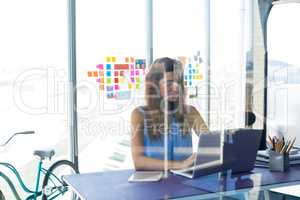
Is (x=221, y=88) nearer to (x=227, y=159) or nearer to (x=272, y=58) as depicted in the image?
(x=272, y=58)

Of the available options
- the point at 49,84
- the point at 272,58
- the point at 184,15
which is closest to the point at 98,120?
the point at 49,84

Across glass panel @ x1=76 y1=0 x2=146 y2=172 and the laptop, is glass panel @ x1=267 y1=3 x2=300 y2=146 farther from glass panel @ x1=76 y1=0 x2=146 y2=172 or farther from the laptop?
glass panel @ x1=76 y1=0 x2=146 y2=172

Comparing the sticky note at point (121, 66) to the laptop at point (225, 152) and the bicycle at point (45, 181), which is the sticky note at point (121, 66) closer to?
the bicycle at point (45, 181)

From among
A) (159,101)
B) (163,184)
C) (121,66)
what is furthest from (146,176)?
(121,66)

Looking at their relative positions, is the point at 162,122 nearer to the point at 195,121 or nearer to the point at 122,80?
the point at 195,121

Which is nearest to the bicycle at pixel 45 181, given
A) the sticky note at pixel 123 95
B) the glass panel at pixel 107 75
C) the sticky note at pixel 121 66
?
the glass panel at pixel 107 75

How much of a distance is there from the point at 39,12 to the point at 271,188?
2277 millimetres

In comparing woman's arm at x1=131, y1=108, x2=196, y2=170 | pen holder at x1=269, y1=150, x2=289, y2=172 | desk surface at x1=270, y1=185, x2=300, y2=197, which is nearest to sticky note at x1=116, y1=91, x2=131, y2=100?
woman's arm at x1=131, y1=108, x2=196, y2=170

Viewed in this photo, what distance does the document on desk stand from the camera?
1.87 m

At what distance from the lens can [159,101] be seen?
2623 millimetres

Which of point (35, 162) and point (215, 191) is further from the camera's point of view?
point (35, 162)

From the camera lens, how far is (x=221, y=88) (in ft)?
14.3

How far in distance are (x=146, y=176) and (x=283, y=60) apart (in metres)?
1.75

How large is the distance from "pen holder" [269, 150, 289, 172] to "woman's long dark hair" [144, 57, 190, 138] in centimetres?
56
